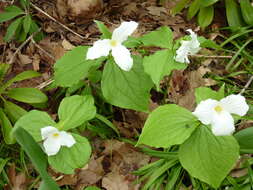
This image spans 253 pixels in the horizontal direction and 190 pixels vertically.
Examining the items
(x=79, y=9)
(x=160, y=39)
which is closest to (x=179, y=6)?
(x=79, y=9)

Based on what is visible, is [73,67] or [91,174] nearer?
[73,67]

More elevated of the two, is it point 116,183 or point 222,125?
point 222,125

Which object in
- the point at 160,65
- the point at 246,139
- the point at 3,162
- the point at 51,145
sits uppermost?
the point at 160,65

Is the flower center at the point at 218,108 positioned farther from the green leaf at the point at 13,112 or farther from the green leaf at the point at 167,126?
the green leaf at the point at 13,112

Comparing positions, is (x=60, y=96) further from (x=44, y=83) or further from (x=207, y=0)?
(x=207, y=0)

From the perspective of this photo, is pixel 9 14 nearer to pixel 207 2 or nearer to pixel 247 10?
pixel 207 2
